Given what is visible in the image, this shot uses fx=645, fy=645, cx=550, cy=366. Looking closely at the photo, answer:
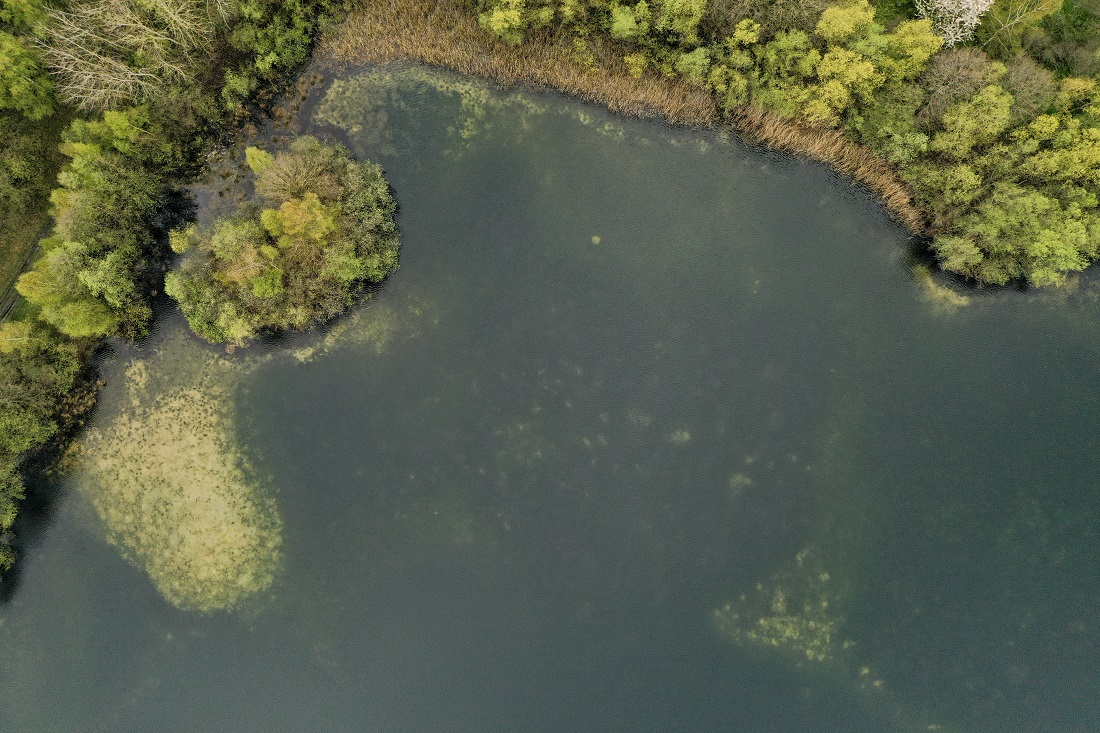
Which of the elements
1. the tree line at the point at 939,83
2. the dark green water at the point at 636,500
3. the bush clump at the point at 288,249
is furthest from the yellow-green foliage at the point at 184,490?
the tree line at the point at 939,83

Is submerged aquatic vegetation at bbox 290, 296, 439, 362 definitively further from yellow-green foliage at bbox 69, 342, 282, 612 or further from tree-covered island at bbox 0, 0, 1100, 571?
yellow-green foliage at bbox 69, 342, 282, 612

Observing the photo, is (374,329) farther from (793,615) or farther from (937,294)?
(937,294)

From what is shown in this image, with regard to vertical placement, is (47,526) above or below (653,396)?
below

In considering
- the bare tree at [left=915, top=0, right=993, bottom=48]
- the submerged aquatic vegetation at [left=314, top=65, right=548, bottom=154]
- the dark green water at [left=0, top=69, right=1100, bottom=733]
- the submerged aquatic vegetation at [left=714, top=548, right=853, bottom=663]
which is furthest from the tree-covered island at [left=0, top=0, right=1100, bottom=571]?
the submerged aquatic vegetation at [left=714, top=548, right=853, bottom=663]

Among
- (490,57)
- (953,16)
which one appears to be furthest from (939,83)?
(490,57)

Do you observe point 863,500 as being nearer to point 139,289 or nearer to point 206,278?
point 206,278

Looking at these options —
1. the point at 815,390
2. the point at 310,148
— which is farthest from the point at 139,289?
the point at 815,390
